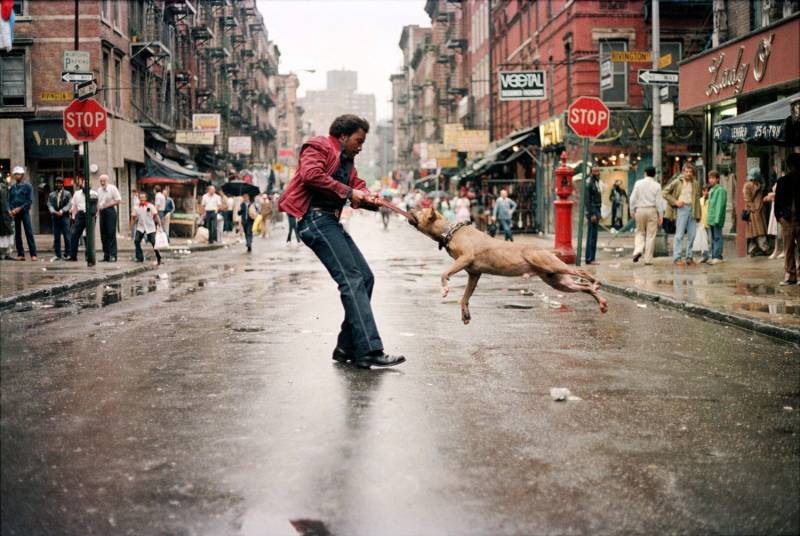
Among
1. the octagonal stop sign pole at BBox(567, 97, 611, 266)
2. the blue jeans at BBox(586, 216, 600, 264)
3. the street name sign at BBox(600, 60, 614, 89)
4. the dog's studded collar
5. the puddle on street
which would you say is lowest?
the puddle on street

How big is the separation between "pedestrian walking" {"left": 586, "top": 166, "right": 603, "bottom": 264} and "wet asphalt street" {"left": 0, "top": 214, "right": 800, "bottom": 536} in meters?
9.61

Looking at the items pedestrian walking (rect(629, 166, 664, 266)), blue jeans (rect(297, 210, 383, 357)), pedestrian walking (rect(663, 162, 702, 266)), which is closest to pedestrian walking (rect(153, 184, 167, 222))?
pedestrian walking (rect(629, 166, 664, 266))

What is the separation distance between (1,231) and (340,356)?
15.4 meters

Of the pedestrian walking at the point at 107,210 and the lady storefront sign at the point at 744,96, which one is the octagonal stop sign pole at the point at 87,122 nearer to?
the pedestrian walking at the point at 107,210

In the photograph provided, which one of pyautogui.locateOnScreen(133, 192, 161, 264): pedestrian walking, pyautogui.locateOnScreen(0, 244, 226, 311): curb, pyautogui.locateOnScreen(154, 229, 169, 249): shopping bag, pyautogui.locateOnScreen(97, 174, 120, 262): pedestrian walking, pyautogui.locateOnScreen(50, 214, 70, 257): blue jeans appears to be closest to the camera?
pyautogui.locateOnScreen(0, 244, 226, 311): curb

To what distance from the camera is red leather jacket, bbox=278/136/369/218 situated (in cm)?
723

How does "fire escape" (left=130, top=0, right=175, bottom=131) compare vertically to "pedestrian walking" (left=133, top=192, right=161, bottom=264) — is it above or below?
above

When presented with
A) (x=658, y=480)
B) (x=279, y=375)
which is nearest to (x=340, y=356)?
(x=279, y=375)

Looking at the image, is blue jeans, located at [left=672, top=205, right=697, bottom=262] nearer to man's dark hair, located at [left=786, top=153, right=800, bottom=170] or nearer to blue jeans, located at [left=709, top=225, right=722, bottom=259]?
Result: blue jeans, located at [left=709, top=225, right=722, bottom=259]

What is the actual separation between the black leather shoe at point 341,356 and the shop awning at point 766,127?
926 centimetres

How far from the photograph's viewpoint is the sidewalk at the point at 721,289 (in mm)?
10250

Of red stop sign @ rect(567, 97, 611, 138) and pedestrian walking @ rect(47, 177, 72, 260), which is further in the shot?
pedestrian walking @ rect(47, 177, 72, 260)

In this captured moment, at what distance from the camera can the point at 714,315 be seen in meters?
10.8

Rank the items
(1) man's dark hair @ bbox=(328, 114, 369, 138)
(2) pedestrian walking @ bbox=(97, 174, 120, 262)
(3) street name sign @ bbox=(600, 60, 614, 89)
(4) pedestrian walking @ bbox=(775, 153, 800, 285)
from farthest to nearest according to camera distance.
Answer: (3) street name sign @ bbox=(600, 60, 614, 89)
(2) pedestrian walking @ bbox=(97, 174, 120, 262)
(4) pedestrian walking @ bbox=(775, 153, 800, 285)
(1) man's dark hair @ bbox=(328, 114, 369, 138)
